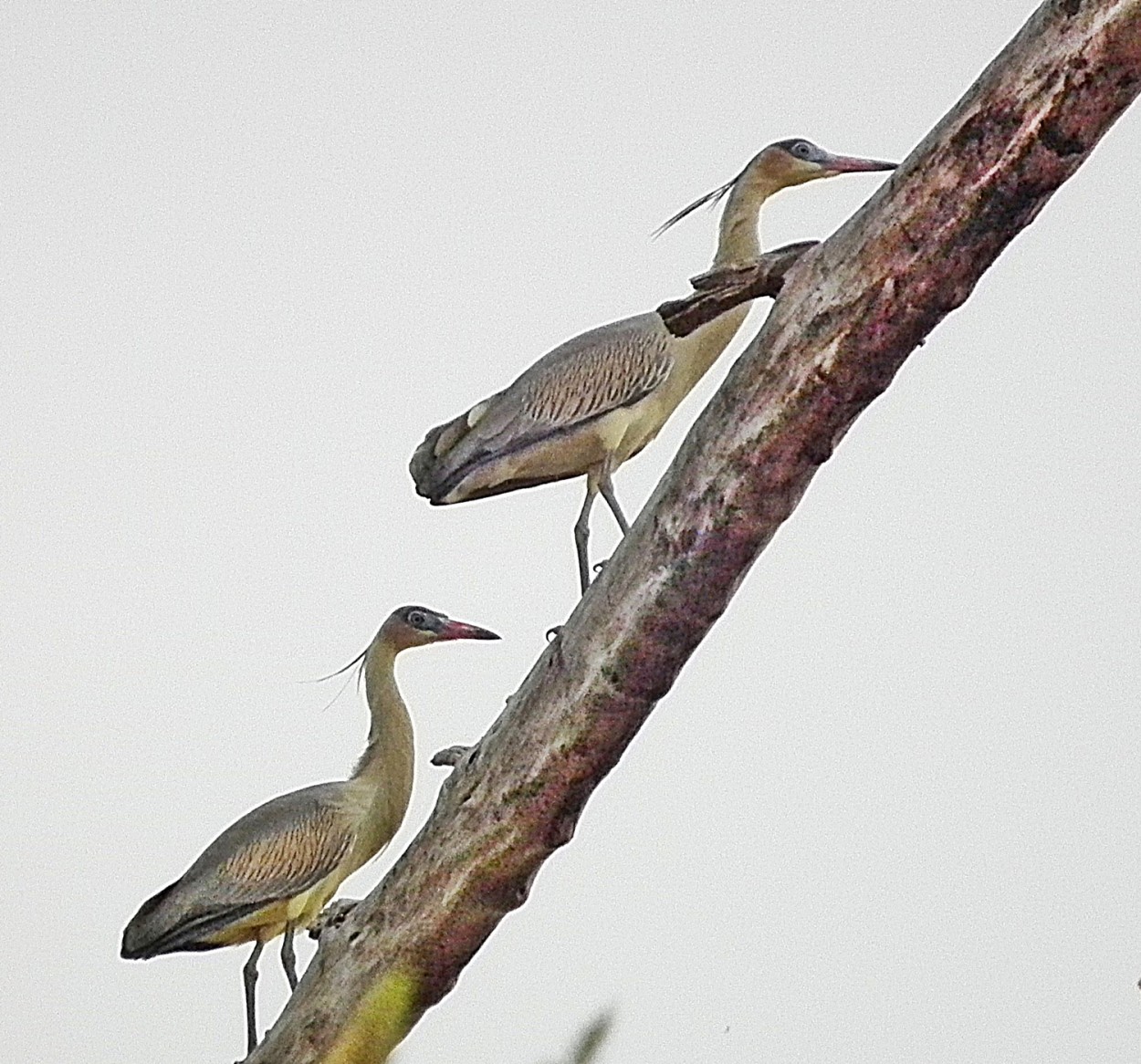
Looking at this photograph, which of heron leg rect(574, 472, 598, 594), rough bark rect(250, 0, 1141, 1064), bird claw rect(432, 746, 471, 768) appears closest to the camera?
rough bark rect(250, 0, 1141, 1064)

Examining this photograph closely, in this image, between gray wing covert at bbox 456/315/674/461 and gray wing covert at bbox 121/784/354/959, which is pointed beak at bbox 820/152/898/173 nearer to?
gray wing covert at bbox 456/315/674/461

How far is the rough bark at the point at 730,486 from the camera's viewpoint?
0.91m

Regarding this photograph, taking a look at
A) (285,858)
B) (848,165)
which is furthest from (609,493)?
(285,858)

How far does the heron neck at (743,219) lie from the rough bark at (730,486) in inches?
33.9

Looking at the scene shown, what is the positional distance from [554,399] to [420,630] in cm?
57

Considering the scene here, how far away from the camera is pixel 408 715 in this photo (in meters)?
2.17

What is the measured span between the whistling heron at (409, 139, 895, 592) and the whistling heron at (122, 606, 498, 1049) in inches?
16.7

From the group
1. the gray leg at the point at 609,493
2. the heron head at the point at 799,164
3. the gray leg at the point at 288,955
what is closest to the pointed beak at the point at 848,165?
the heron head at the point at 799,164

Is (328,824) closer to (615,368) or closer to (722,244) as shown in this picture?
(615,368)

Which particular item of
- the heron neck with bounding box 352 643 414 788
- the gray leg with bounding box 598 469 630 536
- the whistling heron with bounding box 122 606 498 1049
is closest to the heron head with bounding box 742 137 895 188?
the gray leg with bounding box 598 469 630 536

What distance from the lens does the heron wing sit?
1.72 m

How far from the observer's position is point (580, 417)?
1756 millimetres

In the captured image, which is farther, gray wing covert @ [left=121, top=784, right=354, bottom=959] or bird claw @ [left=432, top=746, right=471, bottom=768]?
gray wing covert @ [left=121, top=784, right=354, bottom=959]

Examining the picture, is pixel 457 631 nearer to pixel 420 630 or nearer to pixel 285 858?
pixel 420 630
